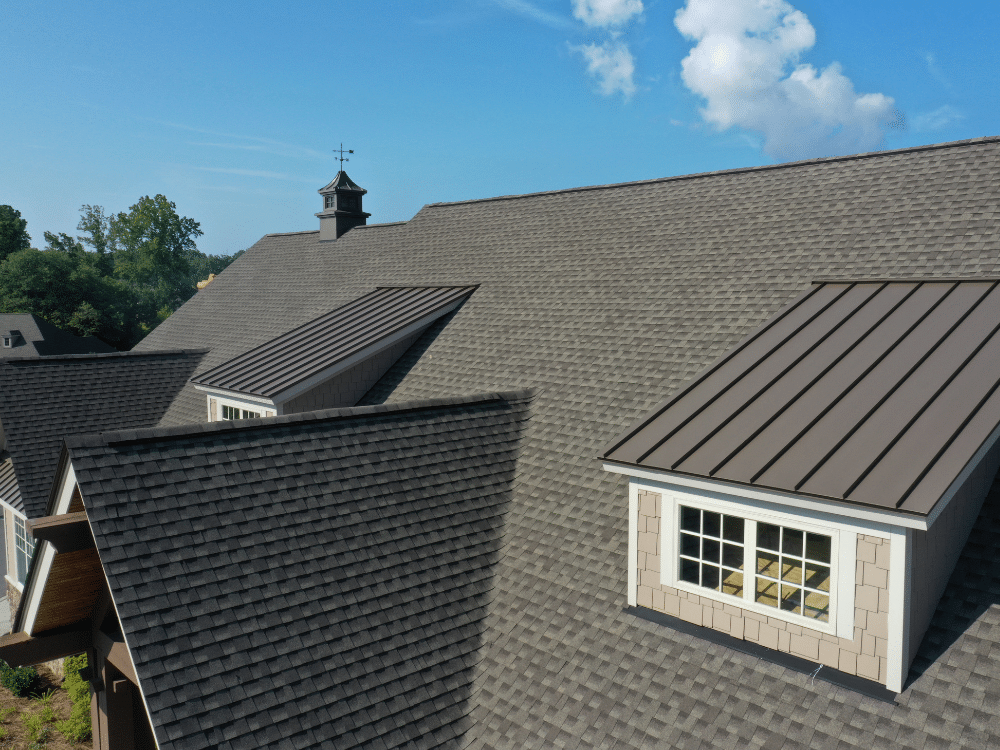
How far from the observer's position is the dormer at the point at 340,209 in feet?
82.0

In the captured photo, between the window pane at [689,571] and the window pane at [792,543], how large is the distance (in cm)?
92

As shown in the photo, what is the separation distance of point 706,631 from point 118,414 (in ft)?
52.7

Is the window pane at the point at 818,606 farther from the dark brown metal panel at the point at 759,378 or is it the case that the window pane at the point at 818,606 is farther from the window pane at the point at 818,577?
the dark brown metal panel at the point at 759,378

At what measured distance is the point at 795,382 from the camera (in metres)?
8.19

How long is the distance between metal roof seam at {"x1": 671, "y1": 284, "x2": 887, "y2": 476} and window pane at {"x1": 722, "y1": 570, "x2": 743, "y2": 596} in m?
1.21

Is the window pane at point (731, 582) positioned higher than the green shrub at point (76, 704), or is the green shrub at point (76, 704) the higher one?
the window pane at point (731, 582)

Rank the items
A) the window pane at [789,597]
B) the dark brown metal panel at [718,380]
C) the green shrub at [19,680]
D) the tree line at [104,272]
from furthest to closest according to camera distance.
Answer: the tree line at [104,272] < the green shrub at [19,680] < the dark brown metal panel at [718,380] < the window pane at [789,597]

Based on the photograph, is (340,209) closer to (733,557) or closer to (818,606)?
(733,557)

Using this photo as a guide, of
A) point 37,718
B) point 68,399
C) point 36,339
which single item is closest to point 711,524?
point 37,718

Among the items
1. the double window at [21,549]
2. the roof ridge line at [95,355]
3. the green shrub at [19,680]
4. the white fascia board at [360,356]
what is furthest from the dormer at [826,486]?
the roof ridge line at [95,355]

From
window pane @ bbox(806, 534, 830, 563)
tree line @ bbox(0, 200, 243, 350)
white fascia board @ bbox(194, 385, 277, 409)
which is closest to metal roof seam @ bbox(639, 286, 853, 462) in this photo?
window pane @ bbox(806, 534, 830, 563)

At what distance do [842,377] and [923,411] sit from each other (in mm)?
1100

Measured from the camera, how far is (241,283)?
25.9 m

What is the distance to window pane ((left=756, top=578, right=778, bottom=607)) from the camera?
6.96 metres
